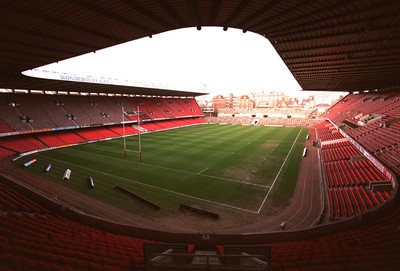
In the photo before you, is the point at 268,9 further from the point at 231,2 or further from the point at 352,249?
the point at 352,249

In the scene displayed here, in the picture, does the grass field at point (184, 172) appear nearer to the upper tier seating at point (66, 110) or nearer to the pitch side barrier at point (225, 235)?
the pitch side barrier at point (225, 235)

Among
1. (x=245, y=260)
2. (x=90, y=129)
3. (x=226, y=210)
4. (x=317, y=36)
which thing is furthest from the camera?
(x=90, y=129)

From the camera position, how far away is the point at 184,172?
78.5 feet

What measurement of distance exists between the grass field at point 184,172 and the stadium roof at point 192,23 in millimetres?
11855

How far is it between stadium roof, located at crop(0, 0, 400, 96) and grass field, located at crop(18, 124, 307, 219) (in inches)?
467

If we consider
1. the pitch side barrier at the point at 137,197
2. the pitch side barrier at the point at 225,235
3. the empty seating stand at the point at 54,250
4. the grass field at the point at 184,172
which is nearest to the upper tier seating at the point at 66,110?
the grass field at the point at 184,172

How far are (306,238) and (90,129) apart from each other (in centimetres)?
4673

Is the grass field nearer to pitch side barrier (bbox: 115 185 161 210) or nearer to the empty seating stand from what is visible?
pitch side barrier (bbox: 115 185 161 210)

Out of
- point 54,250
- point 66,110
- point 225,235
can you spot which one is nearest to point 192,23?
point 225,235

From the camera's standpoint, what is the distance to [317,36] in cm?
1302

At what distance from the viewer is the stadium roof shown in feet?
28.7

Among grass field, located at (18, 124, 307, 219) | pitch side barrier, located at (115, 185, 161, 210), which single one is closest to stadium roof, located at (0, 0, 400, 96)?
pitch side barrier, located at (115, 185, 161, 210)

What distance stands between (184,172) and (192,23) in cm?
1642

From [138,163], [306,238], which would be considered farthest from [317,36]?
[138,163]
